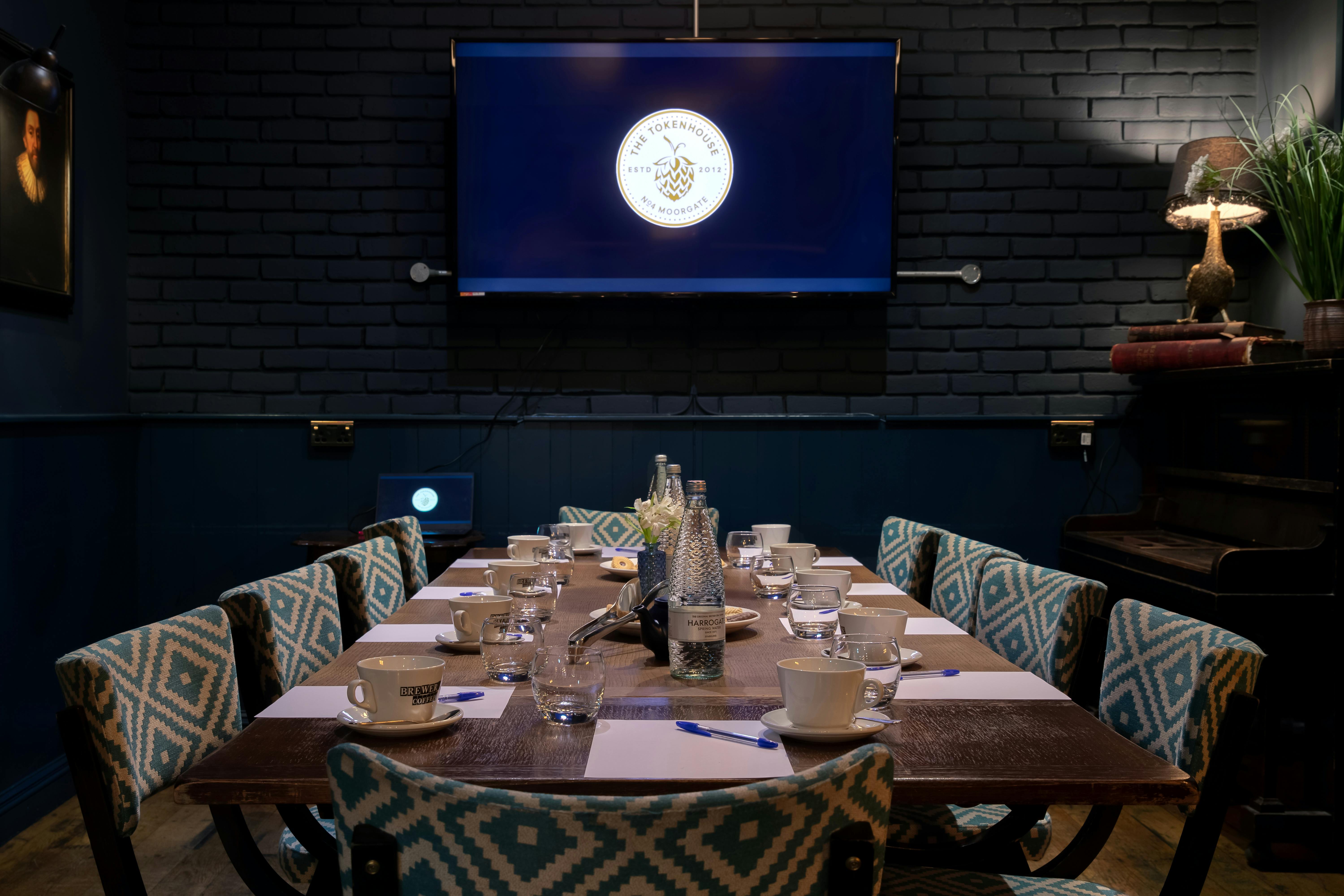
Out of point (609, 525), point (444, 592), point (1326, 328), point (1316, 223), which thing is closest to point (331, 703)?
point (444, 592)

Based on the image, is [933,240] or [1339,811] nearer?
[1339,811]

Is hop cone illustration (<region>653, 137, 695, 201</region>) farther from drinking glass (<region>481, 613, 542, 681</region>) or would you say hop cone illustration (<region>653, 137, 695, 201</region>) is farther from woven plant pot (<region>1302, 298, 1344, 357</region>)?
drinking glass (<region>481, 613, 542, 681</region>)

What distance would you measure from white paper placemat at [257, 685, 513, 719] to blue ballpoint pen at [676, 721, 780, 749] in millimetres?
248

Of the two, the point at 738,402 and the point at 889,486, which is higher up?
the point at 738,402

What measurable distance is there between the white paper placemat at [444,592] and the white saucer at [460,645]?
44cm

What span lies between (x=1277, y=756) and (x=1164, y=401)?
59.7 inches

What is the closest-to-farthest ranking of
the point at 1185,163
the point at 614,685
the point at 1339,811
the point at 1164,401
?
the point at 614,685
the point at 1339,811
the point at 1185,163
the point at 1164,401

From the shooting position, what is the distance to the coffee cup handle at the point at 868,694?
112 cm

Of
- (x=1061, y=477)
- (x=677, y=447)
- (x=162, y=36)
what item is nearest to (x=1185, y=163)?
(x=1061, y=477)

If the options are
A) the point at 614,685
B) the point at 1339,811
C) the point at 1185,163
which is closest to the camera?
the point at 614,685

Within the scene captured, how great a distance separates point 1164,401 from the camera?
360 centimetres

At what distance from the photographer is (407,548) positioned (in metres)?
2.68

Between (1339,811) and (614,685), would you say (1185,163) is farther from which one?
(614,685)

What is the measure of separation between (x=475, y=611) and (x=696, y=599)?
358mm
